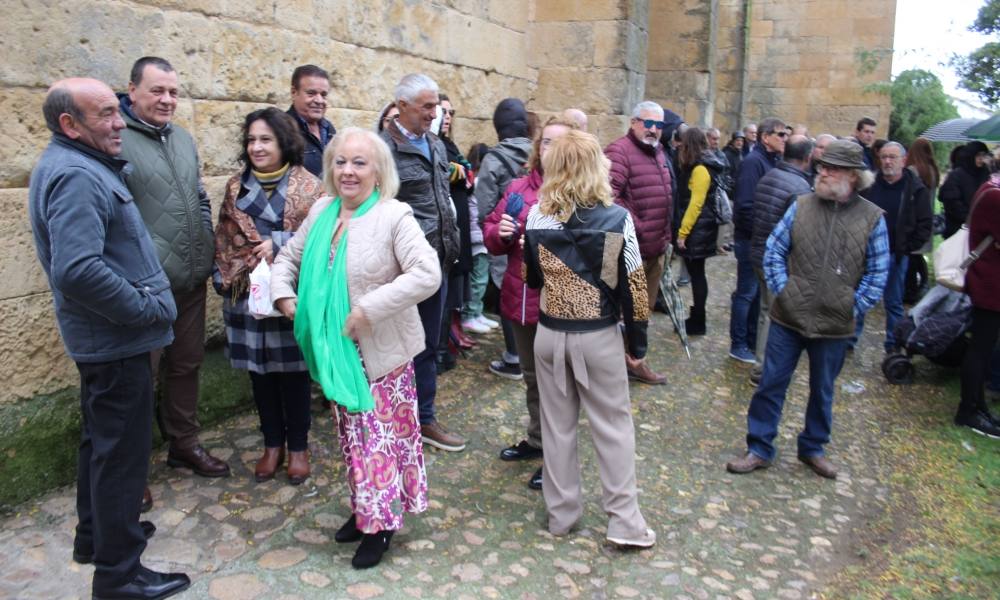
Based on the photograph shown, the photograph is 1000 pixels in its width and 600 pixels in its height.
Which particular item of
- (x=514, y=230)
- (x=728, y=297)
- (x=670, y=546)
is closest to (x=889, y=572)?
(x=670, y=546)

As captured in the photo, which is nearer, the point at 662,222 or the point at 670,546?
the point at 670,546

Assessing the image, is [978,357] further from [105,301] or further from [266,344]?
[105,301]

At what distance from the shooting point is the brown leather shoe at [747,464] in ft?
15.9

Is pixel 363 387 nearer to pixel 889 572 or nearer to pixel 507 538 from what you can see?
pixel 507 538

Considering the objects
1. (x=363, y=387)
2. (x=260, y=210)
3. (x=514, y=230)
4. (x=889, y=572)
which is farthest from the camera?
(x=514, y=230)

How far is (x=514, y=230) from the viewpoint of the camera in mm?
4504

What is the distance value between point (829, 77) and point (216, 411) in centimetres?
1626

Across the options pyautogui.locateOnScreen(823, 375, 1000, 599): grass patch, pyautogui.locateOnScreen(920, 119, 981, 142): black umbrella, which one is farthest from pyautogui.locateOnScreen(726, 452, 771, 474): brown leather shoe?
pyautogui.locateOnScreen(920, 119, 981, 142): black umbrella

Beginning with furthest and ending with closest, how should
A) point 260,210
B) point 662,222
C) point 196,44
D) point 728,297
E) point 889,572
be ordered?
point 728,297, point 662,222, point 196,44, point 260,210, point 889,572

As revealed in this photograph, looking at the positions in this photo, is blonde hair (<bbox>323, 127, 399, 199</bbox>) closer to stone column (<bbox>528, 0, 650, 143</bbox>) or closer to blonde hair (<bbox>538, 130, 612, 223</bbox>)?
blonde hair (<bbox>538, 130, 612, 223</bbox>)

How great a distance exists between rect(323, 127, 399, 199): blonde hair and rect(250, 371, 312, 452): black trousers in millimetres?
1125

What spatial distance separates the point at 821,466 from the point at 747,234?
8.20 feet

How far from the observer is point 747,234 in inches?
271

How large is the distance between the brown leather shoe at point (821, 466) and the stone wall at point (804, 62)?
35.3 feet
